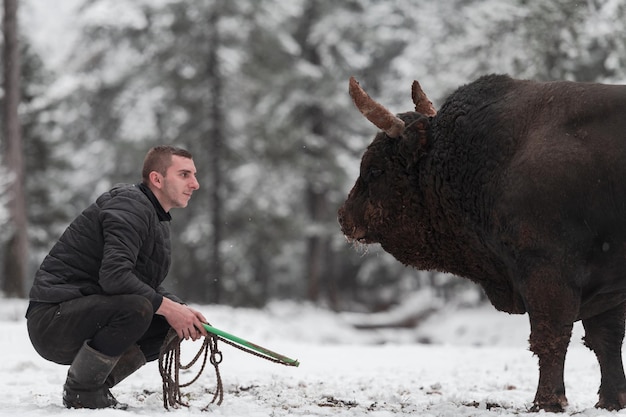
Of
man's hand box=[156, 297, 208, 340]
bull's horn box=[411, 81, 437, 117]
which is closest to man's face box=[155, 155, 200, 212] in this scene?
man's hand box=[156, 297, 208, 340]

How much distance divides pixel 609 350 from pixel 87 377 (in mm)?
→ 3854

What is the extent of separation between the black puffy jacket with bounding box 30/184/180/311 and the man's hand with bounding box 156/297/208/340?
6cm

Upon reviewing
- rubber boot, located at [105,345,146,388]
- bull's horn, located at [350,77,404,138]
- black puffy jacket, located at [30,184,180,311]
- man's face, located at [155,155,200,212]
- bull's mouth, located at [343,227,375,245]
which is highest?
bull's horn, located at [350,77,404,138]

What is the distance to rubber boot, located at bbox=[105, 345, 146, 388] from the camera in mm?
5098

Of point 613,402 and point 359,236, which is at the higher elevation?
point 359,236

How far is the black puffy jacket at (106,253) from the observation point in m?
4.66

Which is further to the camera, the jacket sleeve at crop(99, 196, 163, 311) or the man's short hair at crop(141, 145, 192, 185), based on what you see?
the man's short hair at crop(141, 145, 192, 185)

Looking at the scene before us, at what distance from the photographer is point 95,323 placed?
4707mm

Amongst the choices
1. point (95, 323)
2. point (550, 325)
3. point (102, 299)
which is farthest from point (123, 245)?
point (550, 325)

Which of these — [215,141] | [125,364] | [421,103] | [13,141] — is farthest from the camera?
[215,141]

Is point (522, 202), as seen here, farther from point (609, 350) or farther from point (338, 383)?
point (338, 383)

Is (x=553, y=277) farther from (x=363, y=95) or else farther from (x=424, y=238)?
(x=363, y=95)

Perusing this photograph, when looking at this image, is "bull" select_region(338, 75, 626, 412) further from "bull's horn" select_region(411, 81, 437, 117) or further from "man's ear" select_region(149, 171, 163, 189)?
"man's ear" select_region(149, 171, 163, 189)

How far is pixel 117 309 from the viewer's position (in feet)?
15.3
